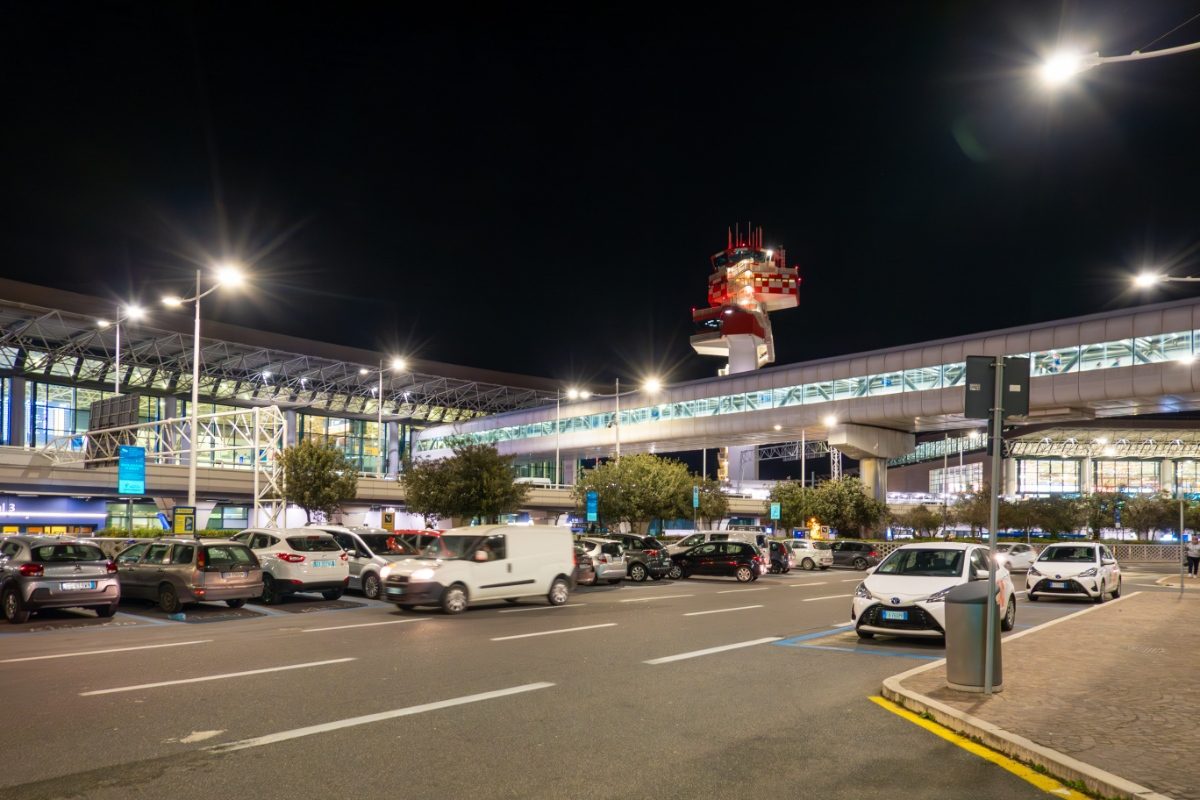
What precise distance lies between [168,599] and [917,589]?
45.2ft

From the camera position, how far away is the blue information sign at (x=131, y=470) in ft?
86.8

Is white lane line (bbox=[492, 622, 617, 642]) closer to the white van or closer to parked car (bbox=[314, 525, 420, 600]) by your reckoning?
the white van

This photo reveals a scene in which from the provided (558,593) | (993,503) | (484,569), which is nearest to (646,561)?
(558,593)

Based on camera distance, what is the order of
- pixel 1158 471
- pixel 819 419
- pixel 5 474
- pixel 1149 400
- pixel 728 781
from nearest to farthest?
pixel 728 781
pixel 5 474
pixel 1149 400
pixel 819 419
pixel 1158 471

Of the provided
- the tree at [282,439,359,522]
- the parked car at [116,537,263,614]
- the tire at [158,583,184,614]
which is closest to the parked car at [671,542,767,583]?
the tree at [282,439,359,522]

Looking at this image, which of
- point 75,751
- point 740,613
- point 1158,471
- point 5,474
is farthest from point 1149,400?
point 1158,471

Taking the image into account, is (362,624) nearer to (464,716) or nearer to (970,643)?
(464,716)

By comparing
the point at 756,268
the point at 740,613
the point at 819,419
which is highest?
the point at 756,268

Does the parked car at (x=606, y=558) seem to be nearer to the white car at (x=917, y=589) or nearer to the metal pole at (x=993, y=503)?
the white car at (x=917, y=589)

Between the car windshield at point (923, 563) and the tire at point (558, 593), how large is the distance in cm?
764

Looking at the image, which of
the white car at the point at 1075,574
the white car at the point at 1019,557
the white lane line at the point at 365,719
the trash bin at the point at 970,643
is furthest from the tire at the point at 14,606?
the white car at the point at 1019,557

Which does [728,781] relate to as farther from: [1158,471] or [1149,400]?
[1158,471]

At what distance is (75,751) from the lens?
692 centimetres

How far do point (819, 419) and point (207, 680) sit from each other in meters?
51.0
